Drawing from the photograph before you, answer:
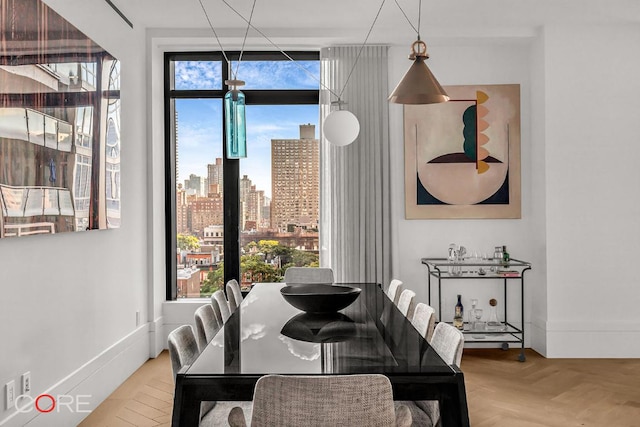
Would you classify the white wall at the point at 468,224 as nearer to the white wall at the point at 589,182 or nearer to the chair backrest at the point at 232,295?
the white wall at the point at 589,182

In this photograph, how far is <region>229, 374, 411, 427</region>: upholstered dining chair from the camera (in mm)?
1501

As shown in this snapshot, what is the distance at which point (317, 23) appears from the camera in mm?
4668

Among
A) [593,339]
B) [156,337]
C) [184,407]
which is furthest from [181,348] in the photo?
[593,339]

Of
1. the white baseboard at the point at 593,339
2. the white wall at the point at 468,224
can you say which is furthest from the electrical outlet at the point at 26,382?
the white baseboard at the point at 593,339

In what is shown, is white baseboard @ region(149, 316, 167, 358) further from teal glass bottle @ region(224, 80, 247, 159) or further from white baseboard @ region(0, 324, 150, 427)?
teal glass bottle @ region(224, 80, 247, 159)

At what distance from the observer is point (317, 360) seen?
1.89 metres

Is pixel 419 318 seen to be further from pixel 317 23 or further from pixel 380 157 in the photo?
pixel 317 23

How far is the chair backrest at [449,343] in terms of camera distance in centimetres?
209

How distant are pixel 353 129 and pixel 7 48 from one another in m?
2.10

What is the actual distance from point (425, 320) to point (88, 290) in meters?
2.17

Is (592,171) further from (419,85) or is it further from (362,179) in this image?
(419,85)

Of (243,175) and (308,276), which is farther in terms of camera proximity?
(243,175)

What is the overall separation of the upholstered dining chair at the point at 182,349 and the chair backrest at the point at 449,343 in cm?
100

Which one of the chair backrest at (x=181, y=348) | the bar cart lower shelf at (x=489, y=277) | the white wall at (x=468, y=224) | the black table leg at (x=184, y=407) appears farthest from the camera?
the white wall at (x=468, y=224)
